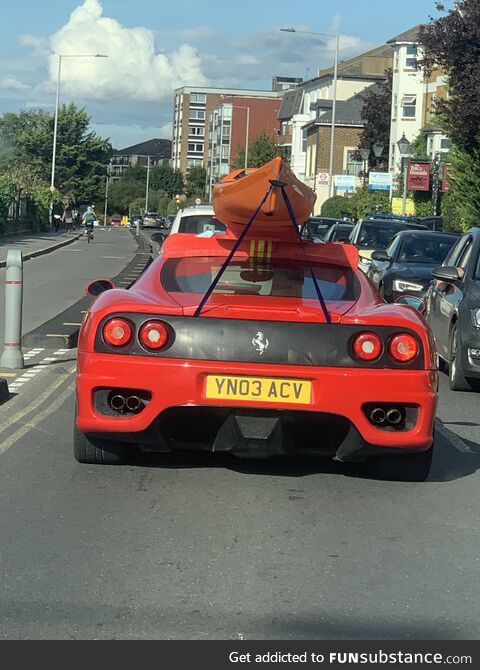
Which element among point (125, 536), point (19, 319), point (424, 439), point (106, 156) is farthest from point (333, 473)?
point (106, 156)

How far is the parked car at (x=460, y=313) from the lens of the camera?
36.5ft

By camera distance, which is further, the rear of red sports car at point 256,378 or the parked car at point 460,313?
the parked car at point 460,313

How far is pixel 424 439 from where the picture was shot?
254 inches

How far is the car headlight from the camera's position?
16766 mm

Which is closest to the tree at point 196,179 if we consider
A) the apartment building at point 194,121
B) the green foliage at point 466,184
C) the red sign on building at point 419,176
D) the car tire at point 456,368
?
the apartment building at point 194,121

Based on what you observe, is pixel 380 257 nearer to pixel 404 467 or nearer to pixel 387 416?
pixel 404 467

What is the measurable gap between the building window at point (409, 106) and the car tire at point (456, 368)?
69.8 m

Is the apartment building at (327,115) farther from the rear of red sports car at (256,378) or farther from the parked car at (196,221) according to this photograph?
the rear of red sports car at (256,378)

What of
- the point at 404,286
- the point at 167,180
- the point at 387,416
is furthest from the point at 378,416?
the point at 167,180

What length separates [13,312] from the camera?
11.5 meters

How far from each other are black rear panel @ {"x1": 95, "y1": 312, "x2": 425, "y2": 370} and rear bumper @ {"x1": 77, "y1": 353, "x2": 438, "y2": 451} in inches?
1.8

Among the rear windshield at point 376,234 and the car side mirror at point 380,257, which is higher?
the rear windshield at point 376,234

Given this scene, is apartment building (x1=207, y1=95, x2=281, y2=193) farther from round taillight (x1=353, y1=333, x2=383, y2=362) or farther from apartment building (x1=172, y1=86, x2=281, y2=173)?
round taillight (x1=353, y1=333, x2=383, y2=362)

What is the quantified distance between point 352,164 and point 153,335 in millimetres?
87073
